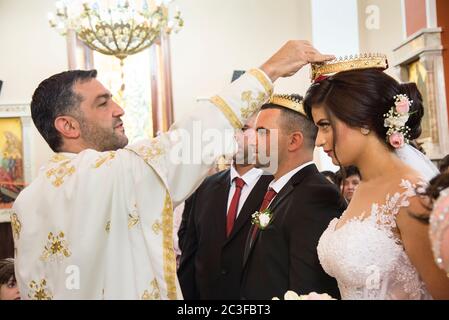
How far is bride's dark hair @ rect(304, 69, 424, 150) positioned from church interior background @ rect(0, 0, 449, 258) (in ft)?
26.3

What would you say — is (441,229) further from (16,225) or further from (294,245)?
(16,225)

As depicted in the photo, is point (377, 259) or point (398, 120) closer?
point (377, 259)

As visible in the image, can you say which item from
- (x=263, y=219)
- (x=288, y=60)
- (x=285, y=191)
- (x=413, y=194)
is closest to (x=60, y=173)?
(x=288, y=60)

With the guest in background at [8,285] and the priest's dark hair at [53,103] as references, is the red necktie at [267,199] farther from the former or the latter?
the guest in background at [8,285]

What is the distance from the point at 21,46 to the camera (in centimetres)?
1212

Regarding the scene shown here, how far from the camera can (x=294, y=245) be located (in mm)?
3242

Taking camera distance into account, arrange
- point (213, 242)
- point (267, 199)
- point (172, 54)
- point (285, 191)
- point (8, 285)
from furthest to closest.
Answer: point (172, 54), point (8, 285), point (213, 242), point (267, 199), point (285, 191)

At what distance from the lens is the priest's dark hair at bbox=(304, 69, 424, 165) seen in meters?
2.97

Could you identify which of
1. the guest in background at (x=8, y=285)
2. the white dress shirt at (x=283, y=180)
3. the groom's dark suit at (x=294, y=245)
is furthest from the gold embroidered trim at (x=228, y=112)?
the guest in background at (x=8, y=285)

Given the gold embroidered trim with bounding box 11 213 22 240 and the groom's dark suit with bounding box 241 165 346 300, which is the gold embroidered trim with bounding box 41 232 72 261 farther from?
the groom's dark suit with bounding box 241 165 346 300

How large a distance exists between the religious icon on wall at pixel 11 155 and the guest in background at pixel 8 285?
7973mm

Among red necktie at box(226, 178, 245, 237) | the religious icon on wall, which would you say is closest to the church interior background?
the religious icon on wall

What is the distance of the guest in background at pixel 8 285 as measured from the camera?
4.12 m

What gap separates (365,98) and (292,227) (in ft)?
2.48
